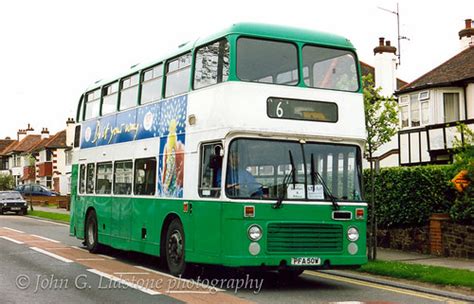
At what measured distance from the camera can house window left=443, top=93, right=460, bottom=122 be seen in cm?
2952

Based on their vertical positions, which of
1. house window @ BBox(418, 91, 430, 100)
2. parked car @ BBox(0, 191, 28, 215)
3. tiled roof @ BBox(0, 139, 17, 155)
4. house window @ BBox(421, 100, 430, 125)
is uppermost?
tiled roof @ BBox(0, 139, 17, 155)

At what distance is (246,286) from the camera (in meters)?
11.2

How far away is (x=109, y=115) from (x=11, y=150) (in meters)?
86.6

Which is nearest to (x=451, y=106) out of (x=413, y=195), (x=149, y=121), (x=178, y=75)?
(x=413, y=195)

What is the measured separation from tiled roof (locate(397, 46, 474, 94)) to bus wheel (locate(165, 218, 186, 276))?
65.5ft

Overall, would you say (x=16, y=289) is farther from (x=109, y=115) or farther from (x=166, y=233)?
(x=109, y=115)

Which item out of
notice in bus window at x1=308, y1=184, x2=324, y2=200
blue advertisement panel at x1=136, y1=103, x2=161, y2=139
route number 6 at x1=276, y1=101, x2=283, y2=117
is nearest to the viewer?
notice in bus window at x1=308, y1=184, x2=324, y2=200

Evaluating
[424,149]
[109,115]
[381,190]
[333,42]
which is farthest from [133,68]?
[424,149]

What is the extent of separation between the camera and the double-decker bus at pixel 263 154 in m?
10.5

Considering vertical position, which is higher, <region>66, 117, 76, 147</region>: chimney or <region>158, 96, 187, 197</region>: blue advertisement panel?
<region>66, 117, 76, 147</region>: chimney

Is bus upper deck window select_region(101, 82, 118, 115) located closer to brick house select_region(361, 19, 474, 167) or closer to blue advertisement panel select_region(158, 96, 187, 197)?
blue advertisement panel select_region(158, 96, 187, 197)

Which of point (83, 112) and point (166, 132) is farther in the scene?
point (83, 112)

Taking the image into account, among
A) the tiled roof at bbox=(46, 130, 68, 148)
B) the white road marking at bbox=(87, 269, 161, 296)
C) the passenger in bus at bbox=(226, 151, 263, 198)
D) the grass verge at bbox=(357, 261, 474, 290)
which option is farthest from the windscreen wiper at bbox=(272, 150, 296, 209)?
the tiled roof at bbox=(46, 130, 68, 148)

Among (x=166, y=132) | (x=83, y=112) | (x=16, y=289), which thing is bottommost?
(x=16, y=289)
